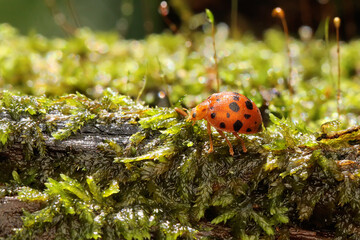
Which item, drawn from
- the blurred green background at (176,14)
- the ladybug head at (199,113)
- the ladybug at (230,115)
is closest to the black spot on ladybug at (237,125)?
the ladybug at (230,115)

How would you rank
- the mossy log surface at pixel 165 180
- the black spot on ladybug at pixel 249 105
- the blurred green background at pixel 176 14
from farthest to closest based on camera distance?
the blurred green background at pixel 176 14, the black spot on ladybug at pixel 249 105, the mossy log surface at pixel 165 180

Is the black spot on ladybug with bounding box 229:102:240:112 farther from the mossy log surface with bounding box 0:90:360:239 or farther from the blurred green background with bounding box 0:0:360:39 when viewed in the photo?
the blurred green background with bounding box 0:0:360:39

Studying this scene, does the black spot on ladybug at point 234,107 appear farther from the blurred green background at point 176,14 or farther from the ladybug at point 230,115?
the blurred green background at point 176,14

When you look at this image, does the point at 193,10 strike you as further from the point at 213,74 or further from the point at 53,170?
the point at 53,170

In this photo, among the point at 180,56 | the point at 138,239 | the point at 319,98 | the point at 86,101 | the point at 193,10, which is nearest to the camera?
the point at 138,239

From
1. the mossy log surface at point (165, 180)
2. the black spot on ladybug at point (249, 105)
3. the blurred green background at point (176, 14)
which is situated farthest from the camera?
the blurred green background at point (176, 14)

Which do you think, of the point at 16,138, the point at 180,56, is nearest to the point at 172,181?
the point at 16,138
